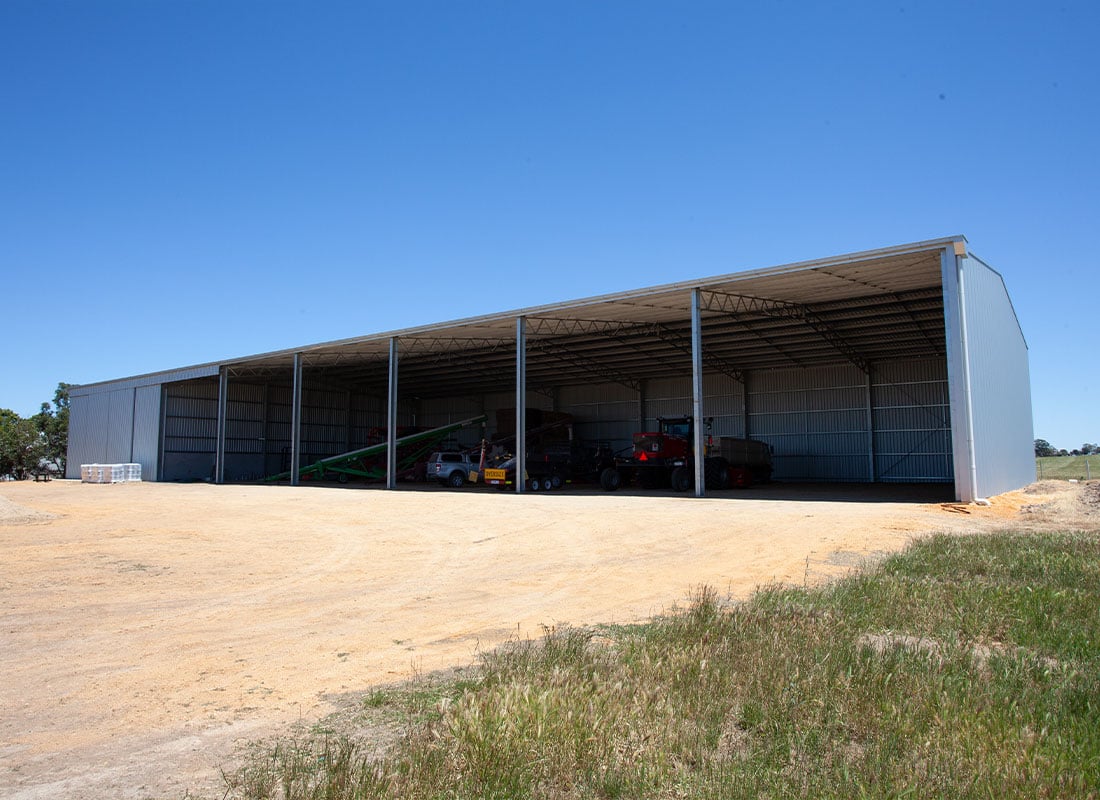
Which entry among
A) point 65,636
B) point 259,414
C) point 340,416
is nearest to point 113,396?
point 259,414

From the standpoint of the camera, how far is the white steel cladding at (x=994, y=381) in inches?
835

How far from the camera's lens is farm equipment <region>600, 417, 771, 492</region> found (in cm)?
3102

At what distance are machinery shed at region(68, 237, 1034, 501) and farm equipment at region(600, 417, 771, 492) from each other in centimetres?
416

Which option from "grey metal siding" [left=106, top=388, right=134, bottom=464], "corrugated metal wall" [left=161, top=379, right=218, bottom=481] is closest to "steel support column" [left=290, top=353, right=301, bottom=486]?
"corrugated metal wall" [left=161, top=379, right=218, bottom=481]

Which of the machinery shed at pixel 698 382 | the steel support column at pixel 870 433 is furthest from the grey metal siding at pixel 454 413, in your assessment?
the steel support column at pixel 870 433

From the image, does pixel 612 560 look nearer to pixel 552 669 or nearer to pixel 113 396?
pixel 552 669

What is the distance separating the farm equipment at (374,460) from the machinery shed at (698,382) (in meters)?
2.71

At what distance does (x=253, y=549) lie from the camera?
14344 mm

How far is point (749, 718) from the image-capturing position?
191 inches

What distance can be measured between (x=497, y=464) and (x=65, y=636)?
2743 centimetres

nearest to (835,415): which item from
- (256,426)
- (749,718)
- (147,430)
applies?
(256,426)

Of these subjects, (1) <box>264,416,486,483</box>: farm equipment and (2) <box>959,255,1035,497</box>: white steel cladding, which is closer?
(2) <box>959,255,1035,497</box>: white steel cladding

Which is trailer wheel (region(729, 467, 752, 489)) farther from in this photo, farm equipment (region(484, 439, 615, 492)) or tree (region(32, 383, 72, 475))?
tree (region(32, 383, 72, 475))

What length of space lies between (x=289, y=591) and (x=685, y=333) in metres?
26.5
